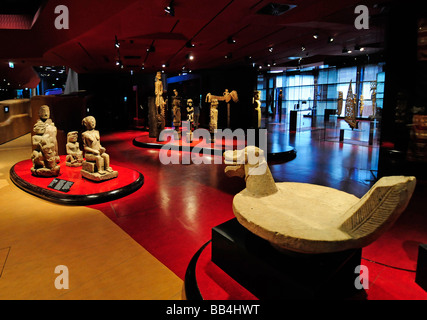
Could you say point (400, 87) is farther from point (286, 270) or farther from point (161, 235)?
point (161, 235)

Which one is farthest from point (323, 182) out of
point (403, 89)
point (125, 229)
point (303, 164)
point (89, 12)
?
point (89, 12)

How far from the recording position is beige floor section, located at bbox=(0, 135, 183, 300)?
242 centimetres

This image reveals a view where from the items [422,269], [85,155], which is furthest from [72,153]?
[422,269]

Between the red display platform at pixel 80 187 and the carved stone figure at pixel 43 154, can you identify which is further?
the carved stone figure at pixel 43 154

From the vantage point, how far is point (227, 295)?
215 centimetres

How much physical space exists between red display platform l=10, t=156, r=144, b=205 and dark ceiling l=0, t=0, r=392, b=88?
2.96 meters

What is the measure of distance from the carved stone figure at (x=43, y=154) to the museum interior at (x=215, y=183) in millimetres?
25

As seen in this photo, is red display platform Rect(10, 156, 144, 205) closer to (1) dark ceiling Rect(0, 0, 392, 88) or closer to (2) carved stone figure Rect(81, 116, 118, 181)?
(2) carved stone figure Rect(81, 116, 118, 181)

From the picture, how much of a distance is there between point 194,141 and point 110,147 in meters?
2.88

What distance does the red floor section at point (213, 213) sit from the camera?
238cm

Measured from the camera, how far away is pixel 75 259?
2914 millimetres

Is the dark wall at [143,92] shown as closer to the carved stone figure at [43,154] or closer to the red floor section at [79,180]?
the red floor section at [79,180]

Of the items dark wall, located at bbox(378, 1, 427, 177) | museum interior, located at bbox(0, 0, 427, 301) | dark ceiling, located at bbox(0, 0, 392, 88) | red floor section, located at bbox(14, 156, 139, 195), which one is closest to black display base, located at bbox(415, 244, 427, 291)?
museum interior, located at bbox(0, 0, 427, 301)

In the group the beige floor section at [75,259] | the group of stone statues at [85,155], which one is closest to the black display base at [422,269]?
the beige floor section at [75,259]
